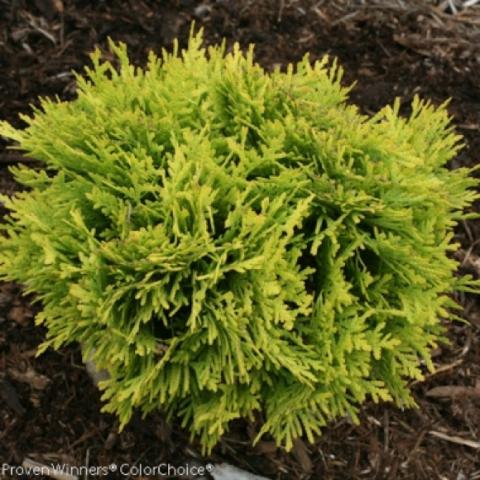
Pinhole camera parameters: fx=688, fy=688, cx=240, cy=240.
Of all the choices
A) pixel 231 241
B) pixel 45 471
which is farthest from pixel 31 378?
pixel 231 241

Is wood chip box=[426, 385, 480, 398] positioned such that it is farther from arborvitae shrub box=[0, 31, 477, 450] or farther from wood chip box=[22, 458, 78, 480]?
wood chip box=[22, 458, 78, 480]

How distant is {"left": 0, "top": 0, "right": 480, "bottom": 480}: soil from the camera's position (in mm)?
3543

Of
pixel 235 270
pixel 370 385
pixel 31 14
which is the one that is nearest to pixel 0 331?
pixel 235 270

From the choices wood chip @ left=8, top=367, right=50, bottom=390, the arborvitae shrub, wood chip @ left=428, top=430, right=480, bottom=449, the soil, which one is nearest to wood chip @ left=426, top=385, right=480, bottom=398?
the soil

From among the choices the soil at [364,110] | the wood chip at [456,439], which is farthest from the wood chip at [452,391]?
the wood chip at [456,439]

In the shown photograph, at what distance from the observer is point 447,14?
Answer: 17.8 ft

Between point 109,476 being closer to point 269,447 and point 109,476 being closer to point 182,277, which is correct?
point 269,447

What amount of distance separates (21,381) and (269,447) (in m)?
1.36

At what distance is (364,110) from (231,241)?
95.0 inches

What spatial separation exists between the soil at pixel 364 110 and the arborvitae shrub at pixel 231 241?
686mm

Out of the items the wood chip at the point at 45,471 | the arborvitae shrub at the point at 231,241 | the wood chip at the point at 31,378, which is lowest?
the wood chip at the point at 45,471

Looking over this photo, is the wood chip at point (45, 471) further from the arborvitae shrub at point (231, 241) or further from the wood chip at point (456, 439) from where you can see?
the wood chip at point (456, 439)

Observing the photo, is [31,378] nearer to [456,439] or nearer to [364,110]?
[456,439]

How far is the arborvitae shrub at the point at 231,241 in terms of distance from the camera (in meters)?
2.63
